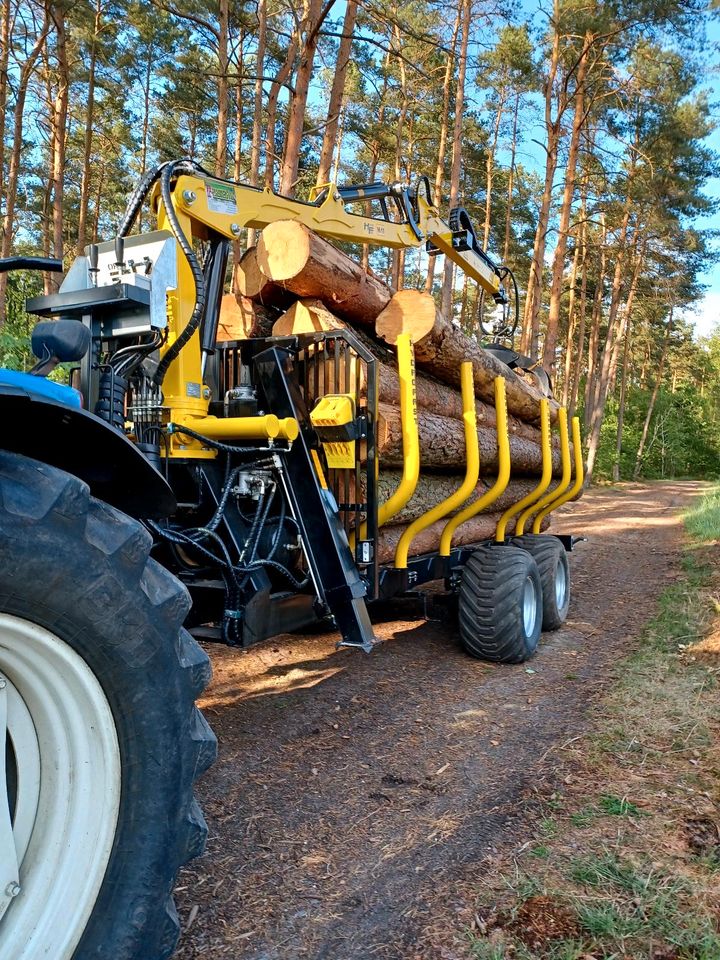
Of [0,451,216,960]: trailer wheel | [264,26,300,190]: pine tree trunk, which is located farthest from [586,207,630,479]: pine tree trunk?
[0,451,216,960]: trailer wheel

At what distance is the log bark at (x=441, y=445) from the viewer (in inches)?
175

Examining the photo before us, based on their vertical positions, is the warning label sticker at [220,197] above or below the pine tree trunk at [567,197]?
below

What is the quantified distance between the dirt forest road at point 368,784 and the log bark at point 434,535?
910mm

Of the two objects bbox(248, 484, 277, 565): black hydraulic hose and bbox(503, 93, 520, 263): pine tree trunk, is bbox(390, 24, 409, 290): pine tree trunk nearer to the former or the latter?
bbox(503, 93, 520, 263): pine tree trunk

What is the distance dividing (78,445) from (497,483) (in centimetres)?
419

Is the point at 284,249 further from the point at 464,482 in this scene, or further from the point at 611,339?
the point at 611,339

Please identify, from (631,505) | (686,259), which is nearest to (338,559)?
(631,505)

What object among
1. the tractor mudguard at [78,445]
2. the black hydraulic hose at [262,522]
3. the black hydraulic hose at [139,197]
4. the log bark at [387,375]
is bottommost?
the black hydraulic hose at [262,522]

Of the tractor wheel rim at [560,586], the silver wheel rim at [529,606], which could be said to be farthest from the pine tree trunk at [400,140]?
the silver wheel rim at [529,606]

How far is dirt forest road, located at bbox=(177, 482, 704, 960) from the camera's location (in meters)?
2.48

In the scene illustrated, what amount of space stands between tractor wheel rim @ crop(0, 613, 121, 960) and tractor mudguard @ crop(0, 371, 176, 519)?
56 cm

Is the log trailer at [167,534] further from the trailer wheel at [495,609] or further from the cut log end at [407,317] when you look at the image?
the cut log end at [407,317]

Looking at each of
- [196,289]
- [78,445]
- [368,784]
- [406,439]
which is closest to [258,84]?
[196,289]

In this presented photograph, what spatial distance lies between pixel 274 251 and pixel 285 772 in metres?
2.99
